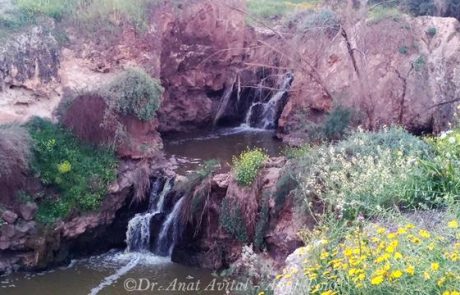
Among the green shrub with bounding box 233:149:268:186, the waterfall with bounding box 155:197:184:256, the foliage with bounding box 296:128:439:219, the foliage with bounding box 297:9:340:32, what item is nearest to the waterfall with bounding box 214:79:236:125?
the foliage with bounding box 297:9:340:32

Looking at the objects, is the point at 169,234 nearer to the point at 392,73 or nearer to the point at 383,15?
the point at 392,73

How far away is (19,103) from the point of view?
14703 millimetres

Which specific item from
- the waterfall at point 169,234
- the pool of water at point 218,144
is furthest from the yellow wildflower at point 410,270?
the pool of water at point 218,144

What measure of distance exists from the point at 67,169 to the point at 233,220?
416 cm

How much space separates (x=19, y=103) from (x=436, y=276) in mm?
12454

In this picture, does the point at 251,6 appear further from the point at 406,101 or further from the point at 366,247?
the point at 366,247

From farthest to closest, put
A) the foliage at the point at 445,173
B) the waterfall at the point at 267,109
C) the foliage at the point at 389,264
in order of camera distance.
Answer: the waterfall at the point at 267,109 < the foliage at the point at 445,173 < the foliage at the point at 389,264

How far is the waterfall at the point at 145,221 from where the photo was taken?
43.9ft

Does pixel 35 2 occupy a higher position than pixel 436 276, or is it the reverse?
pixel 35 2

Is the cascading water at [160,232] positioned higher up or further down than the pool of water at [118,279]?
higher up

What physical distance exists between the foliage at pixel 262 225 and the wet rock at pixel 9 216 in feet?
17.1

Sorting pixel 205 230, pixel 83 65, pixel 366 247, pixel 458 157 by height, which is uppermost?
pixel 83 65

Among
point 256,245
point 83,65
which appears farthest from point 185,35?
point 256,245

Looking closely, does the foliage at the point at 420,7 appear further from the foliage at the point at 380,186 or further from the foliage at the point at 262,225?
the foliage at the point at 380,186
